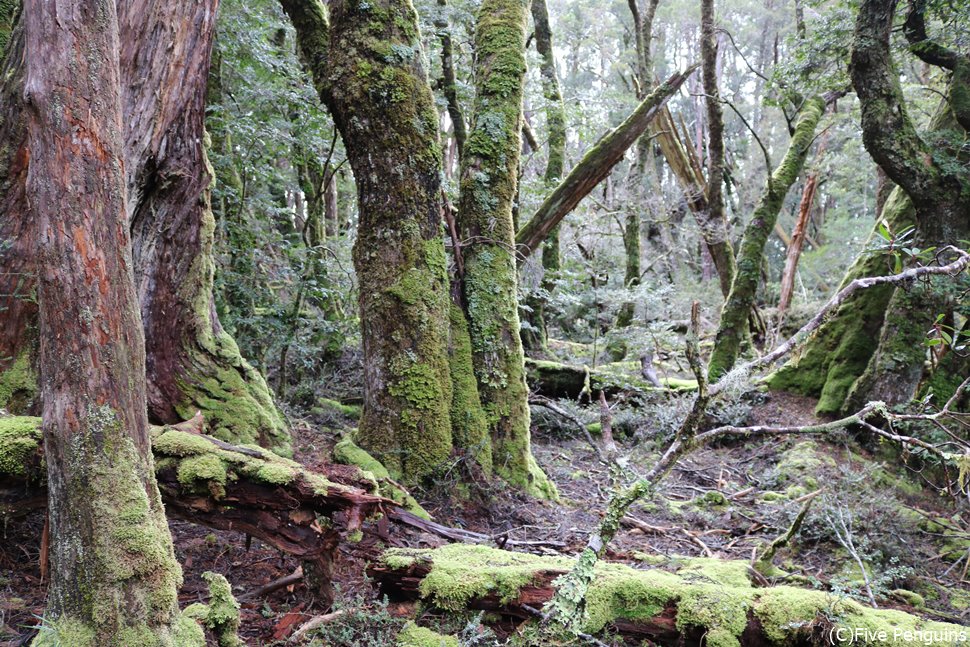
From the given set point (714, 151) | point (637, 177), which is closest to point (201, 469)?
point (714, 151)

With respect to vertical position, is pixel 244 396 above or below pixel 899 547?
above

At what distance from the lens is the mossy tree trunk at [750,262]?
9.57 m

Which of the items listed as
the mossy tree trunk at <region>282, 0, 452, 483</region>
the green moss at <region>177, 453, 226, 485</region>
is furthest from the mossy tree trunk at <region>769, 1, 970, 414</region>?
the green moss at <region>177, 453, 226, 485</region>

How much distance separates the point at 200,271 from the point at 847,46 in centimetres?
868

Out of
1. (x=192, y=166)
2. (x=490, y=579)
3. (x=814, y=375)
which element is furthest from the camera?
(x=814, y=375)

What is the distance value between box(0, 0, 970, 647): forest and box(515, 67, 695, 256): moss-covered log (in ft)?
0.13

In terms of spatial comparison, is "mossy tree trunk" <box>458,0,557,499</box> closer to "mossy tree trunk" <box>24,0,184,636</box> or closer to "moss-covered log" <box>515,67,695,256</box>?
"moss-covered log" <box>515,67,695,256</box>

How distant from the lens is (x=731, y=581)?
138 inches

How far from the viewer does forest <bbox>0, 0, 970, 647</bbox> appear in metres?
2.27

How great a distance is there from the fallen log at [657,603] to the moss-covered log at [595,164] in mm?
4698

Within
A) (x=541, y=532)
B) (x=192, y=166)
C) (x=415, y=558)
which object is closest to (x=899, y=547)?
(x=541, y=532)

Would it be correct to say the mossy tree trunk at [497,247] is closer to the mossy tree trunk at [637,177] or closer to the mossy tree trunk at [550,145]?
the mossy tree trunk at [550,145]

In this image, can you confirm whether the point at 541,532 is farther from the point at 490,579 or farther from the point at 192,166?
the point at 192,166

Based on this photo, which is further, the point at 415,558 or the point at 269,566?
the point at 269,566
